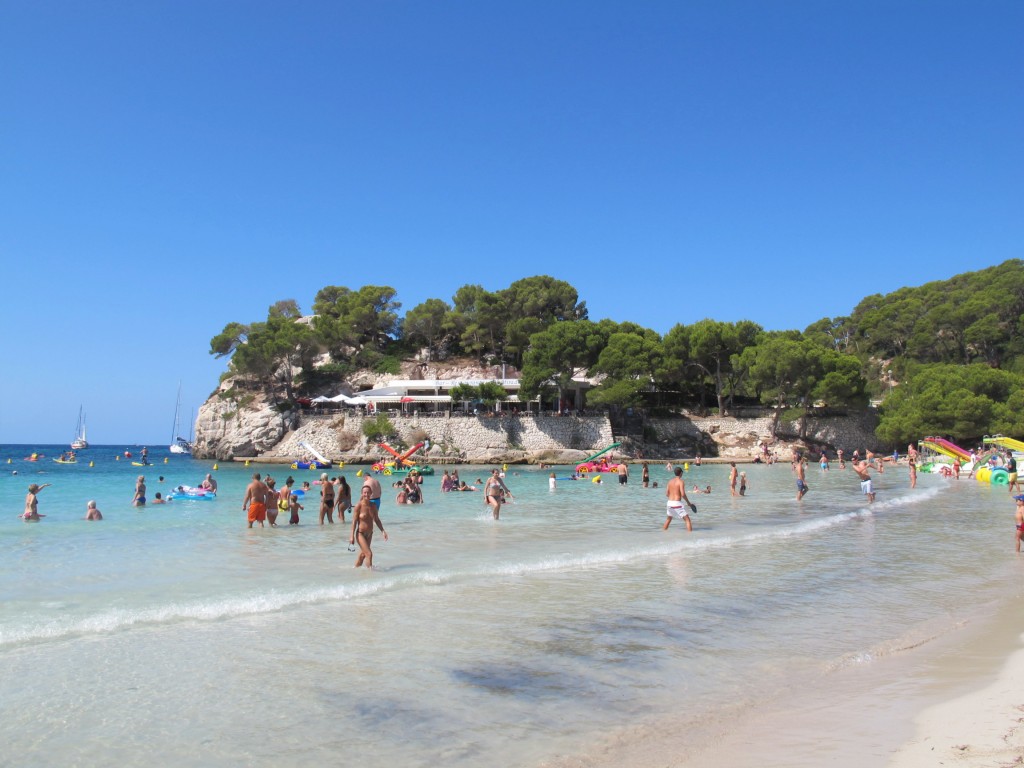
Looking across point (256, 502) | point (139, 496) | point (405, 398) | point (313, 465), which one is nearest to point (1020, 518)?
point (256, 502)

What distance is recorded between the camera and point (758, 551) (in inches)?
538

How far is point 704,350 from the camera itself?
5944 centimetres

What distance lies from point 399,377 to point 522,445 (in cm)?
1956

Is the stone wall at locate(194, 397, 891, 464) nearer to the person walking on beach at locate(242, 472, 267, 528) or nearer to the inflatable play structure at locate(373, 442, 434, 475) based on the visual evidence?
the inflatable play structure at locate(373, 442, 434, 475)

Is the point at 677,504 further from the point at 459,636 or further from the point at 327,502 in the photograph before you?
the point at 459,636

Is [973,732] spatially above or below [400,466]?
below

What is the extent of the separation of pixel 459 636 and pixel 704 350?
54498mm

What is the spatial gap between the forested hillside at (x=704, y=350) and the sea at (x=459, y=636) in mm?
38773

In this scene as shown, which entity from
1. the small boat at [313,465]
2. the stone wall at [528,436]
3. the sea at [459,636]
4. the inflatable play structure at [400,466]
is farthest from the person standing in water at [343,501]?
the stone wall at [528,436]

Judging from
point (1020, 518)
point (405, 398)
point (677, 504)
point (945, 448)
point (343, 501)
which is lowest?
point (343, 501)

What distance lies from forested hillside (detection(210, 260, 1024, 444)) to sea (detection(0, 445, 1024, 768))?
38.8 m

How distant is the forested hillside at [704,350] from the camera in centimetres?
5181

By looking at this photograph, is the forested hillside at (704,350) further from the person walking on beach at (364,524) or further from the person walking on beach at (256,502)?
the person walking on beach at (364,524)

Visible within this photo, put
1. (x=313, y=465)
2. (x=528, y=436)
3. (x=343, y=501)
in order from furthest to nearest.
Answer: (x=528, y=436) → (x=313, y=465) → (x=343, y=501)
